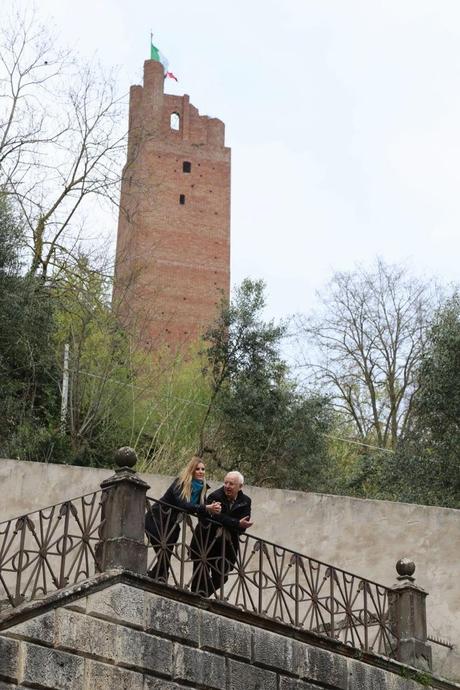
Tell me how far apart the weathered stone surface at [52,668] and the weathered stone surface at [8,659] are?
8 centimetres

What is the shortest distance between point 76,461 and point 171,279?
21.1 m

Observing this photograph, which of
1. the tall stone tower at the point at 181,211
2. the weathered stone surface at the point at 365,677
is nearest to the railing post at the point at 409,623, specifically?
the weathered stone surface at the point at 365,677

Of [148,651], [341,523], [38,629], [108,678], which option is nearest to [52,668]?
[38,629]

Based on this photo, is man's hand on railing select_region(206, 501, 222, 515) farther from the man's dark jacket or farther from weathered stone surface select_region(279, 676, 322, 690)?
weathered stone surface select_region(279, 676, 322, 690)

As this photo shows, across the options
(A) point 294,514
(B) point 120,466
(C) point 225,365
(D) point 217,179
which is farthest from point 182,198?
(B) point 120,466

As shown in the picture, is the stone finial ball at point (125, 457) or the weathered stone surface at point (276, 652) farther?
the weathered stone surface at point (276, 652)

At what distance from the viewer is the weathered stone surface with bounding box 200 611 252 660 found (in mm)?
10000

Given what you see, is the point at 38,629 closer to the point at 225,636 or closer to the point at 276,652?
the point at 225,636

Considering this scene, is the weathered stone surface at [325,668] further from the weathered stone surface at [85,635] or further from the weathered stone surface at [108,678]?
the weathered stone surface at [85,635]

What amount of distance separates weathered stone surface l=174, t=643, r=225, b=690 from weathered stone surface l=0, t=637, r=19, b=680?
1.36 m

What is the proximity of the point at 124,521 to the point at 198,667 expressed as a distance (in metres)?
1.25

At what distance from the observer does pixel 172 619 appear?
32.2ft

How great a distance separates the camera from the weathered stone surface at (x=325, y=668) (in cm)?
1063

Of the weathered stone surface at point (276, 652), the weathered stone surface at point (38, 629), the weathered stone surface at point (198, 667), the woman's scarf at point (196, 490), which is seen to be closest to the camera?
the weathered stone surface at point (38, 629)
